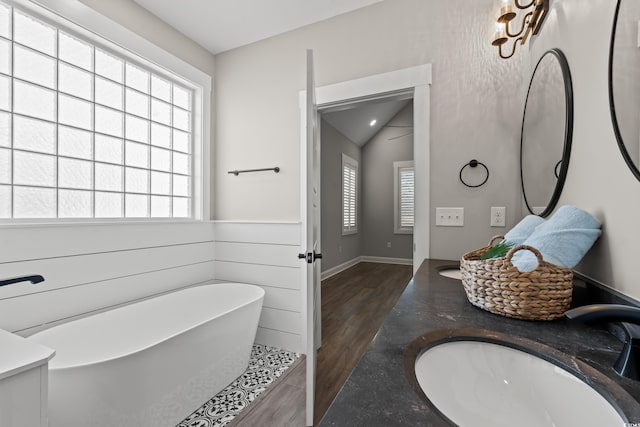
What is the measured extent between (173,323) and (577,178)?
247cm

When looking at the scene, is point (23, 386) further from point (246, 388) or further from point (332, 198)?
point (332, 198)

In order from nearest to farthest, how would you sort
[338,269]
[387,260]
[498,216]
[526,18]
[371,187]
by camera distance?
[526,18], [498,216], [338,269], [387,260], [371,187]

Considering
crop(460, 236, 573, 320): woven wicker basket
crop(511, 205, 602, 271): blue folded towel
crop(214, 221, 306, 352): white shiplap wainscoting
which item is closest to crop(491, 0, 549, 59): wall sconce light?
crop(511, 205, 602, 271): blue folded towel

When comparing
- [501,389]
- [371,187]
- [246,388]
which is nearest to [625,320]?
[501,389]

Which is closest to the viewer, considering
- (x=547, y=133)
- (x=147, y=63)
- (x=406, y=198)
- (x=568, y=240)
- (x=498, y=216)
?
(x=568, y=240)

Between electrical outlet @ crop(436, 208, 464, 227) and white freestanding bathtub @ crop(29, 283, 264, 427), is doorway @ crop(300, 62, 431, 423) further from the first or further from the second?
white freestanding bathtub @ crop(29, 283, 264, 427)

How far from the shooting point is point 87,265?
175 centimetres

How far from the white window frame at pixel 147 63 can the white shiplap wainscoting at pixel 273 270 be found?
479mm

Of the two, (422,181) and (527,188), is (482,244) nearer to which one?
(527,188)

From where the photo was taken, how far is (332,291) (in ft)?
12.6

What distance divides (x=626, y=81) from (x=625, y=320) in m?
0.61

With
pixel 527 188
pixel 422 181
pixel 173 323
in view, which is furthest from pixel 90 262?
pixel 527 188

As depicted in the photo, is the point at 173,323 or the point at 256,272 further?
the point at 256,272

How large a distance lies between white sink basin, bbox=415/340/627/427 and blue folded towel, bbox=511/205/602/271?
0.33 meters
